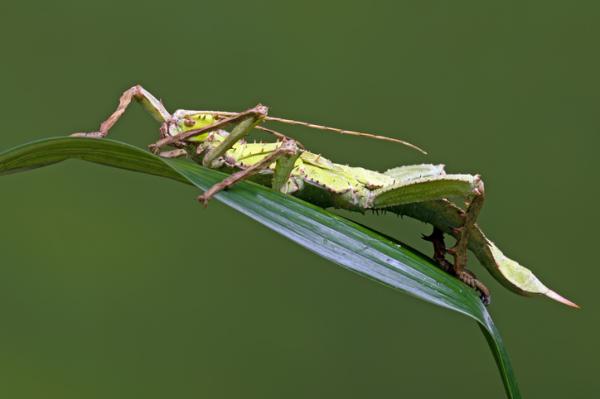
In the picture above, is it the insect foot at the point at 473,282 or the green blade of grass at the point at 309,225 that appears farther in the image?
the insect foot at the point at 473,282

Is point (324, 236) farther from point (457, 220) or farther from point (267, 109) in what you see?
point (457, 220)

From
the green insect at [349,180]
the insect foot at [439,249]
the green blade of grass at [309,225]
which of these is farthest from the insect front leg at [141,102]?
the insect foot at [439,249]

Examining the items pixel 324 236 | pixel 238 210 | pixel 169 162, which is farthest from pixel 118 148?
pixel 324 236

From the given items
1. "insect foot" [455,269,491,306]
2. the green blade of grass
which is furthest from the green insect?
the green blade of grass

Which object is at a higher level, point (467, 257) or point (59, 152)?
point (59, 152)

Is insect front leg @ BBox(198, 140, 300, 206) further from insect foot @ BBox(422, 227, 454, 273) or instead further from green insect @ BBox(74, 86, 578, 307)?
insect foot @ BBox(422, 227, 454, 273)

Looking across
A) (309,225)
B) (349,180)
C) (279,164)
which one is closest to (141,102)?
(279,164)

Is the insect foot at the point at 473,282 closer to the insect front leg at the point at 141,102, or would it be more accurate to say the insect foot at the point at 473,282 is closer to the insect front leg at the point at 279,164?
the insect front leg at the point at 279,164
